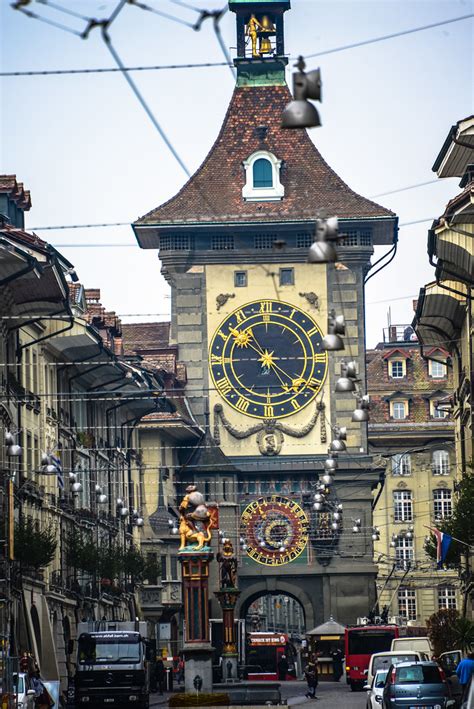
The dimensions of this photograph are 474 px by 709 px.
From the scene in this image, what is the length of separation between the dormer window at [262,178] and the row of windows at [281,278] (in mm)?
4838

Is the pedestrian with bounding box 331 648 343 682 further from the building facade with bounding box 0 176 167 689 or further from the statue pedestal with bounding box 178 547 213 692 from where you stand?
the statue pedestal with bounding box 178 547 213 692

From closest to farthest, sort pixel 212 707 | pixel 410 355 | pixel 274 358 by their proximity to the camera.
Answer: pixel 212 707 → pixel 274 358 → pixel 410 355

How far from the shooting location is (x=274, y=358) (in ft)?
378

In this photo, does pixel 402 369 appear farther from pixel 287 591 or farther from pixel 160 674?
pixel 160 674

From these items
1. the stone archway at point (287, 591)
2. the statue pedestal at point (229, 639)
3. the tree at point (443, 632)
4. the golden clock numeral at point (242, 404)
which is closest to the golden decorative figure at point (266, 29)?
the golden clock numeral at point (242, 404)

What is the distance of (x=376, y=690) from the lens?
56.1 m

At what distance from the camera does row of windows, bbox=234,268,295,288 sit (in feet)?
383

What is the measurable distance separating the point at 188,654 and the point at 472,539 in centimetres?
1082

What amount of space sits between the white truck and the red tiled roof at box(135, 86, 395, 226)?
168 feet

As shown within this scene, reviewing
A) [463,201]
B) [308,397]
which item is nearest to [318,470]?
[308,397]

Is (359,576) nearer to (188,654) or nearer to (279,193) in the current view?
(279,193)

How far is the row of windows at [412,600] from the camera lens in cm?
14788

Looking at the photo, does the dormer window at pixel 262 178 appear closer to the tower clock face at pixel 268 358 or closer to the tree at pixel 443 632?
the tower clock face at pixel 268 358

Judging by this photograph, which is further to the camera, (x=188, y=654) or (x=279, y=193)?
(x=279, y=193)
